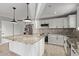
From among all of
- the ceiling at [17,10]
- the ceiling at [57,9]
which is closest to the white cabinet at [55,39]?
the ceiling at [57,9]

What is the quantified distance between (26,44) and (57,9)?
2.71 ft

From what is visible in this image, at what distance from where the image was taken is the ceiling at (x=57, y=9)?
180cm

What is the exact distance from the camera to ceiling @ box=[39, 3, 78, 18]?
5.91 feet

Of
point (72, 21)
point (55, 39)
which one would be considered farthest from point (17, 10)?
point (72, 21)

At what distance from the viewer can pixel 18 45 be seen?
186cm

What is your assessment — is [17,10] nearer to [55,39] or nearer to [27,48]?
[27,48]

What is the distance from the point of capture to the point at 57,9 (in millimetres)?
1835

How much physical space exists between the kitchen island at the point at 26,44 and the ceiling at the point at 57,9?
1.43 ft

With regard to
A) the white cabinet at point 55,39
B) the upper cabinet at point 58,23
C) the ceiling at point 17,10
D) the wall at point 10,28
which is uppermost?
the ceiling at point 17,10

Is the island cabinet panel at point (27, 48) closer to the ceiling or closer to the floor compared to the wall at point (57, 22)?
closer to the floor

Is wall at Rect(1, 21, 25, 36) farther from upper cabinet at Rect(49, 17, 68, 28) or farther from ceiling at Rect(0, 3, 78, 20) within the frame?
upper cabinet at Rect(49, 17, 68, 28)

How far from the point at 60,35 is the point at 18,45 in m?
0.77

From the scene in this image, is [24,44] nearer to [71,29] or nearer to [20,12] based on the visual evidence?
[20,12]

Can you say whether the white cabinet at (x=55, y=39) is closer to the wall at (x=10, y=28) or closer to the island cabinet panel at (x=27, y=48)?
the island cabinet panel at (x=27, y=48)
